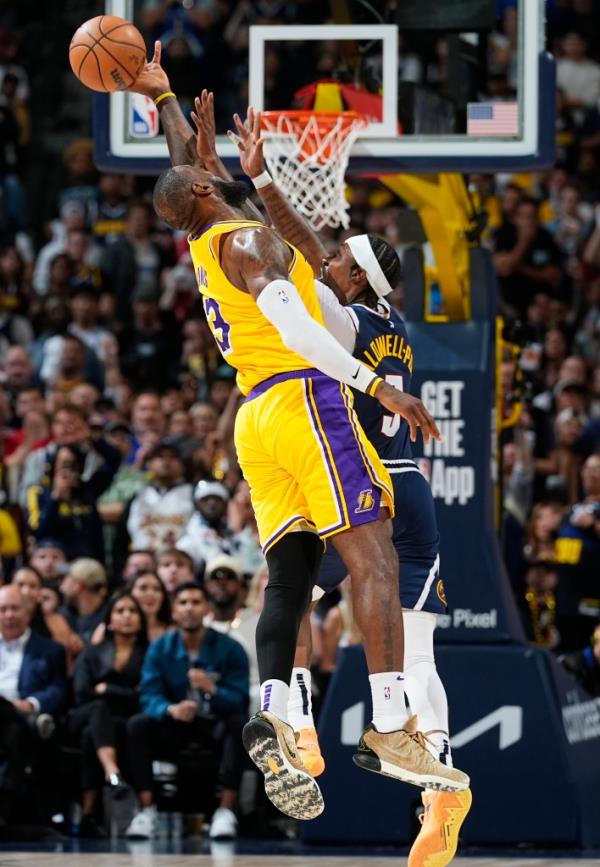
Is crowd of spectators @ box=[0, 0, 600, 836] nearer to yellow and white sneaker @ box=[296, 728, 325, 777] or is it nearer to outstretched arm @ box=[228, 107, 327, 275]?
outstretched arm @ box=[228, 107, 327, 275]

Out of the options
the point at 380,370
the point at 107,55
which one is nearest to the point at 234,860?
the point at 380,370

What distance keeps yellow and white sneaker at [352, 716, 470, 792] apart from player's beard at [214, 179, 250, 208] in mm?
2155

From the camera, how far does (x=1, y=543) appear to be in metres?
12.6

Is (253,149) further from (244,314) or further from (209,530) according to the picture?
(209,530)

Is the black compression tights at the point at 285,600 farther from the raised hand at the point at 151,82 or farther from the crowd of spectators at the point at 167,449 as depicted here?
the crowd of spectators at the point at 167,449

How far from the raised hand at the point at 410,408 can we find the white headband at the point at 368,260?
1101 millimetres

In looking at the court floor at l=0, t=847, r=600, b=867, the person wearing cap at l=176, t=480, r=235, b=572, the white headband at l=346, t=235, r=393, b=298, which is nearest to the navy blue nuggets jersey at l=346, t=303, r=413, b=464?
the white headband at l=346, t=235, r=393, b=298

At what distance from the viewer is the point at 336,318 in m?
7.05

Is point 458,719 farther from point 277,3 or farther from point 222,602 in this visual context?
point 277,3

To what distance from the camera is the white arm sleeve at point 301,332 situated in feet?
20.9

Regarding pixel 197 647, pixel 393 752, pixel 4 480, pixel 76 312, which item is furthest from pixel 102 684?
pixel 76 312

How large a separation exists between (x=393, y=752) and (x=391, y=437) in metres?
1.57

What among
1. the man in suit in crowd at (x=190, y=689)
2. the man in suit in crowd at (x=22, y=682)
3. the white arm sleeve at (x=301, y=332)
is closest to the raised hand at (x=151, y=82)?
the white arm sleeve at (x=301, y=332)

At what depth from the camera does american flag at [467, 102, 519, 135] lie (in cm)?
884
